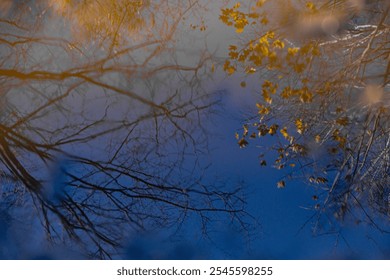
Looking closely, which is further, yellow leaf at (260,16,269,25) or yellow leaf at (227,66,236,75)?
yellow leaf at (227,66,236,75)

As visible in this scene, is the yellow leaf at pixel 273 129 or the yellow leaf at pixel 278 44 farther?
the yellow leaf at pixel 273 129

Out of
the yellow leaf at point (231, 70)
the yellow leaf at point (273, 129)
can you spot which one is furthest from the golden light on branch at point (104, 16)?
the yellow leaf at point (273, 129)

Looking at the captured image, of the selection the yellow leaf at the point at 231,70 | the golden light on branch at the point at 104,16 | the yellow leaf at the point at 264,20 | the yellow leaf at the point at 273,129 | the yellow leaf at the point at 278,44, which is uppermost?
the golden light on branch at the point at 104,16

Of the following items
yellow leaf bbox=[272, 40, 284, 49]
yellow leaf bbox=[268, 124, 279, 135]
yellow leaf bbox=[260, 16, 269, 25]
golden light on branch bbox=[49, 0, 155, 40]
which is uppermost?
golden light on branch bbox=[49, 0, 155, 40]

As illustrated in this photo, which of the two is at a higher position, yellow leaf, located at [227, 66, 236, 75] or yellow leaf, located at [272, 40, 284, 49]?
yellow leaf, located at [227, 66, 236, 75]

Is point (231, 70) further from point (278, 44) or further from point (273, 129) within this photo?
point (273, 129)

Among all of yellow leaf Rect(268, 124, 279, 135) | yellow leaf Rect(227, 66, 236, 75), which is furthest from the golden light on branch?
yellow leaf Rect(268, 124, 279, 135)

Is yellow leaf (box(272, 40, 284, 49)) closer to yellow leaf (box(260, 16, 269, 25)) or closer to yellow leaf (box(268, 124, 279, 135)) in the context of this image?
yellow leaf (box(260, 16, 269, 25))

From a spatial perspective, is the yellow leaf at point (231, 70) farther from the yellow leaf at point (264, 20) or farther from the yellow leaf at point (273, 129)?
the yellow leaf at point (273, 129)

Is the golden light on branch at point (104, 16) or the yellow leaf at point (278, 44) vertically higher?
the golden light on branch at point (104, 16)

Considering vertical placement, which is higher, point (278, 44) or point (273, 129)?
point (278, 44)

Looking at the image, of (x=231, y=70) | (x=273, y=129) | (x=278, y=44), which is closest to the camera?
(x=278, y=44)

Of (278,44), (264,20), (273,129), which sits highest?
(264,20)

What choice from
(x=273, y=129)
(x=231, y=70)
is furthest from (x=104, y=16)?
(x=273, y=129)
